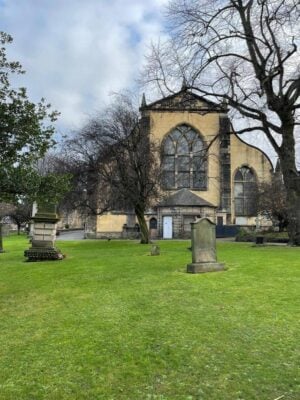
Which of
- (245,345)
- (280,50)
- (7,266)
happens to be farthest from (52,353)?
(280,50)

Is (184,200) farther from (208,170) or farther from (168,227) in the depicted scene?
(208,170)

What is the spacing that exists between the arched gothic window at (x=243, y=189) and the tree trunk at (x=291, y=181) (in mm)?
31959

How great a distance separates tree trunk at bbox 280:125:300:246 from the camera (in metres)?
25.0

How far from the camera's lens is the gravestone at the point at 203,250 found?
1291 cm

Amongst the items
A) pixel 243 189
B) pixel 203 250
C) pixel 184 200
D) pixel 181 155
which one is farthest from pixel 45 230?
pixel 243 189

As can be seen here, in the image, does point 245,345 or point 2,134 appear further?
point 2,134

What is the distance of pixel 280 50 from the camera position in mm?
25297

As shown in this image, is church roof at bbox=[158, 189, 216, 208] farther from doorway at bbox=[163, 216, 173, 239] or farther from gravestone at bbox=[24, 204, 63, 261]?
gravestone at bbox=[24, 204, 63, 261]

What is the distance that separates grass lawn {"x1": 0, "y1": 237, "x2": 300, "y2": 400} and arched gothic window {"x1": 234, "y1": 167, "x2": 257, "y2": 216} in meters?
47.6

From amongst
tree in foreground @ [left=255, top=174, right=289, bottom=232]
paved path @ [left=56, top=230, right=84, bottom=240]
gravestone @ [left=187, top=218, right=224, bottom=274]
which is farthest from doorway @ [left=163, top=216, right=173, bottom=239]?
gravestone @ [left=187, top=218, right=224, bottom=274]

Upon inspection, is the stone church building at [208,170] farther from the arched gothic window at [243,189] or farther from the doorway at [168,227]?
the doorway at [168,227]

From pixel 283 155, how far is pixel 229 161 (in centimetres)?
3279

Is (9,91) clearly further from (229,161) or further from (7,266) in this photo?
(229,161)

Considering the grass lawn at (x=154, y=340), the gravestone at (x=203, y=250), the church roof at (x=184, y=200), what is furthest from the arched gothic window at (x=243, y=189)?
the grass lawn at (x=154, y=340)
